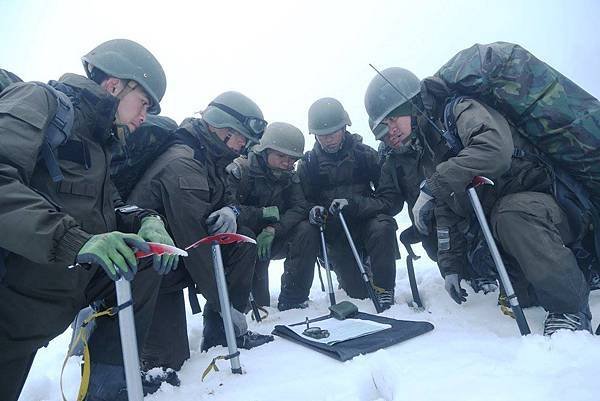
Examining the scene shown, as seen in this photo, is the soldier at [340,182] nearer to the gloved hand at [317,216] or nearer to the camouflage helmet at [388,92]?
the gloved hand at [317,216]

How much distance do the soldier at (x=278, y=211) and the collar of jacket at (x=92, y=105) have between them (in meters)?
2.41

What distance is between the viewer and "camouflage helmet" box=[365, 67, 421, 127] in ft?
13.9

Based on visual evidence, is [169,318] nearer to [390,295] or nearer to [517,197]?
[390,295]

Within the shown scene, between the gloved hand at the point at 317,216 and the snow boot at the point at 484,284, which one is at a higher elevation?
the gloved hand at the point at 317,216

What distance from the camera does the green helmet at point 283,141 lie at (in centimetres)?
565

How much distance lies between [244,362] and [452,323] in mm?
1827

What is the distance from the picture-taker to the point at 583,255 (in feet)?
10.9

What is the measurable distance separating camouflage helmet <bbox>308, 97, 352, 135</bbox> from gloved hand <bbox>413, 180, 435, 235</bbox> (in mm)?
2206

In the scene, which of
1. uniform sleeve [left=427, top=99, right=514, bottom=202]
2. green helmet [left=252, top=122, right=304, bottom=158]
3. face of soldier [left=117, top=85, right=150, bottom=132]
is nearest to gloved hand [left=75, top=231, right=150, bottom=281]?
face of soldier [left=117, top=85, right=150, bottom=132]

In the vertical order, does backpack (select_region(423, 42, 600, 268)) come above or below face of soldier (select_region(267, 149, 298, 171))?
above

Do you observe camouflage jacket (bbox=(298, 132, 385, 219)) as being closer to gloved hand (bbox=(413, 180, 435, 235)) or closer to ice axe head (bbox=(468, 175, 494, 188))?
gloved hand (bbox=(413, 180, 435, 235))

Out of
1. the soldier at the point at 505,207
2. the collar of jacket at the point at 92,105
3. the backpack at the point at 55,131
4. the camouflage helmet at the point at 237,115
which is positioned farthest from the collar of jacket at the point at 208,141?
the soldier at the point at 505,207

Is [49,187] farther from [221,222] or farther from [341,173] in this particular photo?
[341,173]

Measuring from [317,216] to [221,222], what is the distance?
2091 mm
